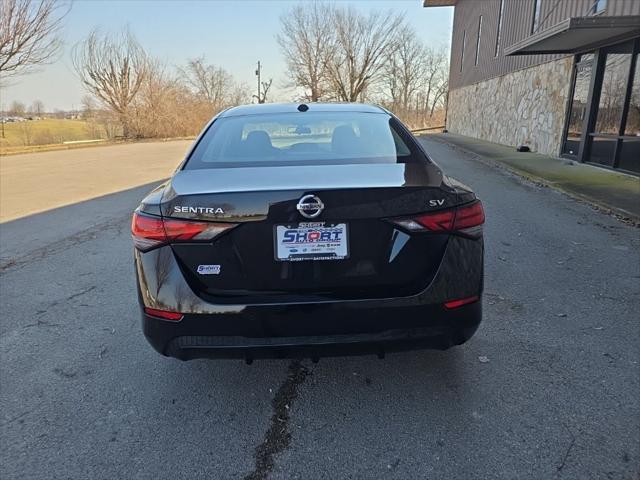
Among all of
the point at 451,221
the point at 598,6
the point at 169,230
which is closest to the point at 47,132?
the point at 598,6

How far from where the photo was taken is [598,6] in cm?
1065

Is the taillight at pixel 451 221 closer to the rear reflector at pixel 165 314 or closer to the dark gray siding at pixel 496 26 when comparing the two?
the rear reflector at pixel 165 314

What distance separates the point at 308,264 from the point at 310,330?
0.31 metres

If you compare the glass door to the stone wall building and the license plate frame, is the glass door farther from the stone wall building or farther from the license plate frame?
the license plate frame

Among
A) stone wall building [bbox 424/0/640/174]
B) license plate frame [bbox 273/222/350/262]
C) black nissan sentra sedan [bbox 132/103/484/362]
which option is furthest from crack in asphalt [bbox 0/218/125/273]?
stone wall building [bbox 424/0/640/174]

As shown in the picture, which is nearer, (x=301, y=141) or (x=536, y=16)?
(x=301, y=141)

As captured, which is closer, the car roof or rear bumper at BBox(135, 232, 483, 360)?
rear bumper at BBox(135, 232, 483, 360)

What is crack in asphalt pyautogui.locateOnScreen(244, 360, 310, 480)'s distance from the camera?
6.68ft

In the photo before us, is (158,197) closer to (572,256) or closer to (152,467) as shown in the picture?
(152,467)

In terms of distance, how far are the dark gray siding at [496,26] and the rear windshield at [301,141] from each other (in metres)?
9.34

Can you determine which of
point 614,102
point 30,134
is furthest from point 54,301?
point 30,134

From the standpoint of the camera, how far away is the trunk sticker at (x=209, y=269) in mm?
2090

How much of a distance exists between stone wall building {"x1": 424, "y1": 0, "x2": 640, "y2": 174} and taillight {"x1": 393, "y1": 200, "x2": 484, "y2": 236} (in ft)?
29.0

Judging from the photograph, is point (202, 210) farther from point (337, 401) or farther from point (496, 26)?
point (496, 26)
